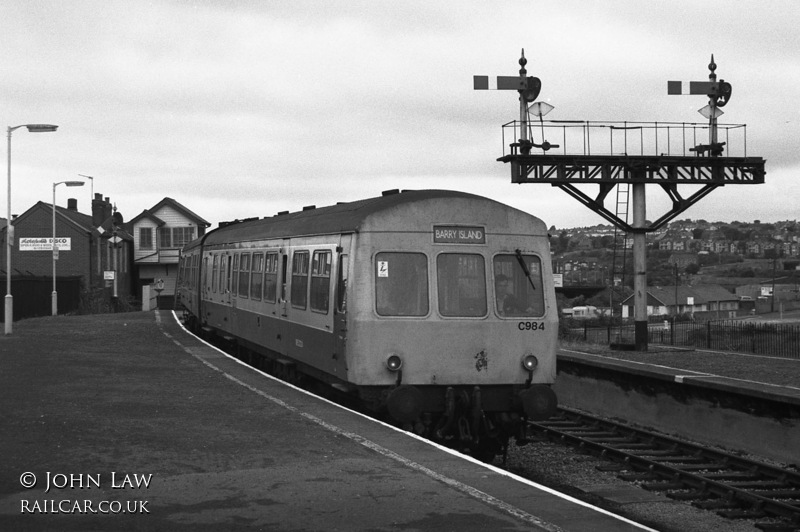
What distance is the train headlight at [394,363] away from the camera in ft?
38.2

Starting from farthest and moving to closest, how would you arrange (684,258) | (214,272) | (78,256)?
1. (684,258)
2. (78,256)
3. (214,272)

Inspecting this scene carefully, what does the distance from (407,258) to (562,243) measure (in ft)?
527

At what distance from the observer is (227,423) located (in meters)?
11.0

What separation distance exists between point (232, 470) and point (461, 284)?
454 centimetres

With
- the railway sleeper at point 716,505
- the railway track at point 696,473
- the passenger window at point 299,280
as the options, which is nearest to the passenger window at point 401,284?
the passenger window at point 299,280

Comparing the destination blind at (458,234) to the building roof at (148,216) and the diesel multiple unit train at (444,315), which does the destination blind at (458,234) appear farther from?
the building roof at (148,216)

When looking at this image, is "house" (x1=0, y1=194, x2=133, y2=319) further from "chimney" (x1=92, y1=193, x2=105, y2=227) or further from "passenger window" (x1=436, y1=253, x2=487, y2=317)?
"passenger window" (x1=436, y1=253, x2=487, y2=317)

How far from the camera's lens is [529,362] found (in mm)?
A: 12055

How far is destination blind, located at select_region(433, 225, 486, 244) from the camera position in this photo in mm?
12062

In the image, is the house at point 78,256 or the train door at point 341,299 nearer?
the train door at point 341,299

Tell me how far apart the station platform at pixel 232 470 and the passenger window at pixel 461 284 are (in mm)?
1806

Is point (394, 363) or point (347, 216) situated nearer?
point (394, 363)

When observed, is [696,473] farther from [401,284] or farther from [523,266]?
[401,284]

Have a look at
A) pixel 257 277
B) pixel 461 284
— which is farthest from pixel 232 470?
pixel 257 277
